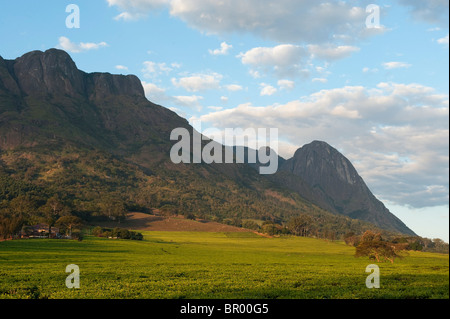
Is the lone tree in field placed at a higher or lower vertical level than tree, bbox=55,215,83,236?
lower

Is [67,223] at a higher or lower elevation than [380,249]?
higher

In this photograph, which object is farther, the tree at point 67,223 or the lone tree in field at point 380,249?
the tree at point 67,223

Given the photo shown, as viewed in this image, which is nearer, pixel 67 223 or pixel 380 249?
pixel 380 249

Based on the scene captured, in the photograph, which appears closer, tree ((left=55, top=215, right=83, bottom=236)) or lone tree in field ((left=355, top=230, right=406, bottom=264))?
lone tree in field ((left=355, top=230, right=406, bottom=264))

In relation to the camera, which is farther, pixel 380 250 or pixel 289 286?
pixel 380 250

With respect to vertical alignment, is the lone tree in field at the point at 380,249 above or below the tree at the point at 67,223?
below
